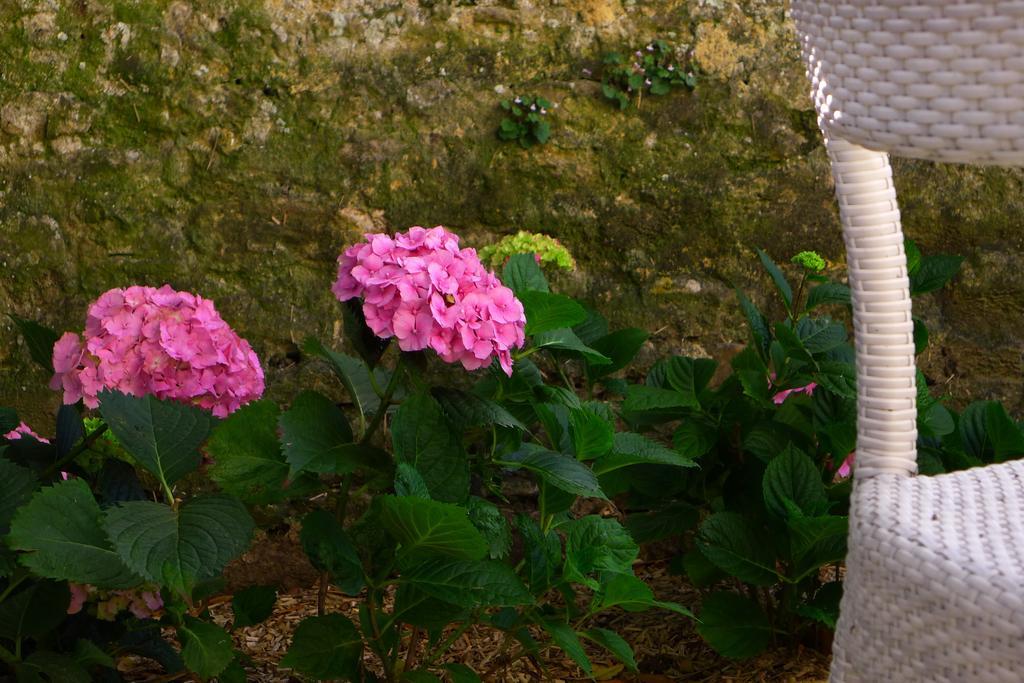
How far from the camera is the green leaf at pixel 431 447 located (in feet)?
4.52

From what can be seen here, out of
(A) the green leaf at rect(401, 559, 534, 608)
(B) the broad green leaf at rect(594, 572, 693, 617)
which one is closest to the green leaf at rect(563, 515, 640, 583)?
(B) the broad green leaf at rect(594, 572, 693, 617)

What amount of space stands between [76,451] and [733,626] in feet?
3.36

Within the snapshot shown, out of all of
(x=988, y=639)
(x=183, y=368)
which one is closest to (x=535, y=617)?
(x=183, y=368)

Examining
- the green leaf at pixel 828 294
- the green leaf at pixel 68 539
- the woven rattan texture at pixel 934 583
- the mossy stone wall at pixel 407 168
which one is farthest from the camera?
the mossy stone wall at pixel 407 168

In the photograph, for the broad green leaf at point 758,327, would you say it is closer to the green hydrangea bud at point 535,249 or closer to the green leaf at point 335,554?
the green hydrangea bud at point 535,249

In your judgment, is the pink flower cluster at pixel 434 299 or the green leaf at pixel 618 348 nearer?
the pink flower cluster at pixel 434 299

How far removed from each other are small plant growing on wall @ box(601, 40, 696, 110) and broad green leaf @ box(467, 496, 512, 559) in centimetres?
105

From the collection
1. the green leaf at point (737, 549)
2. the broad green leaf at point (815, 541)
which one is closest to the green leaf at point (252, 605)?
the green leaf at point (737, 549)

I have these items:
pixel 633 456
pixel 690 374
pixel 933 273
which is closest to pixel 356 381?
pixel 633 456

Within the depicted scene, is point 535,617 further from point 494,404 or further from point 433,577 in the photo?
point 494,404

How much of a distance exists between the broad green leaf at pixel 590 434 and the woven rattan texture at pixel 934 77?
0.59 metres

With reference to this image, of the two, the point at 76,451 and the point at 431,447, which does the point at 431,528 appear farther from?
the point at 76,451

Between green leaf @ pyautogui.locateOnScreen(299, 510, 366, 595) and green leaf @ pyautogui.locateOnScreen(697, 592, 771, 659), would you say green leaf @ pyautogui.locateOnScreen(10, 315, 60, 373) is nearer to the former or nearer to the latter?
green leaf @ pyautogui.locateOnScreen(299, 510, 366, 595)

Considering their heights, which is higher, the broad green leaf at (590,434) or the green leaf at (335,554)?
the broad green leaf at (590,434)
